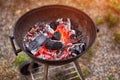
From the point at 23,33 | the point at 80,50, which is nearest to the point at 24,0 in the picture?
the point at 23,33

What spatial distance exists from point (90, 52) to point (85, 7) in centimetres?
99

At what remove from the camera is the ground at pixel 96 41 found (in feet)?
12.0

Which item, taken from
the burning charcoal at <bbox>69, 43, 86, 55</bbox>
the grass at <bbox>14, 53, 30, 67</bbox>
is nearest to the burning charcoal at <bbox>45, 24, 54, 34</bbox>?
the burning charcoal at <bbox>69, 43, 86, 55</bbox>

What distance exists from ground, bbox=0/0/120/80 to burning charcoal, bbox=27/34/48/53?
0.83 meters

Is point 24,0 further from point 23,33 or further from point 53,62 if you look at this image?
point 53,62

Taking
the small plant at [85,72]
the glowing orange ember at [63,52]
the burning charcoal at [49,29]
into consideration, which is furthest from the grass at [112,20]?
the burning charcoal at [49,29]

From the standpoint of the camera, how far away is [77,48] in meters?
2.90

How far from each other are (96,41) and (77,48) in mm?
1204

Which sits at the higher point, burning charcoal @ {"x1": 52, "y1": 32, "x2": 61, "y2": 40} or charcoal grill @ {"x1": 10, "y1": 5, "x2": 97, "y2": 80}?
charcoal grill @ {"x1": 10, "y1": 5, "x2": 97, "y2": 80}

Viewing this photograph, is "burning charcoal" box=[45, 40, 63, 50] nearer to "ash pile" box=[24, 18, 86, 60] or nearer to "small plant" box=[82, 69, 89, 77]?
"ash pile" box=[24, 18, 86, 60]

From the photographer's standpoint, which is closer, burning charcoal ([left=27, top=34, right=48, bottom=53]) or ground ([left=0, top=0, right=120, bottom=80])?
burning charcoal ([left=27, top=34, right=48, bottom=53])

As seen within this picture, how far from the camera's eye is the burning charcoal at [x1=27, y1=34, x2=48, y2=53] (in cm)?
292

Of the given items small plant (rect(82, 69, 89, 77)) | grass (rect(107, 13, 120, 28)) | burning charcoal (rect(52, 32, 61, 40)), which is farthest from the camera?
grass (rect(107, 13, 120, 28))

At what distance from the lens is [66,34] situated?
307 cm
